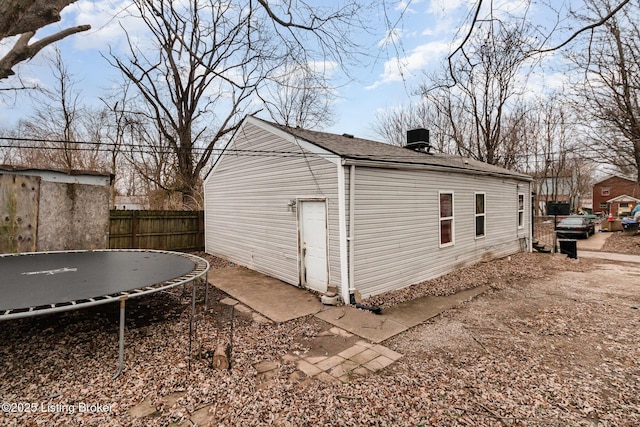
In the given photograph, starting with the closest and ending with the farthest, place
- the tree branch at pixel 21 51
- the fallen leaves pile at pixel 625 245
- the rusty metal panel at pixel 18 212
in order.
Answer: the tree branch at pixel 21 51
the rusty metal panel at pixel 18 212
the fallen leaves pile at pixel 625 245

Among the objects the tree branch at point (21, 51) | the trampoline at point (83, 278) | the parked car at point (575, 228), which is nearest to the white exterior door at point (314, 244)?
the trampoline at point (83, 278)

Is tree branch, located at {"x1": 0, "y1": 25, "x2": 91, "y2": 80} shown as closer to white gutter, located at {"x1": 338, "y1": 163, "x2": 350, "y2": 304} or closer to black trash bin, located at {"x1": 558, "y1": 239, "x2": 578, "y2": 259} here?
white gutter, located at {"x1": 338, "y1": 163, "x2": 350, "y2": 304}

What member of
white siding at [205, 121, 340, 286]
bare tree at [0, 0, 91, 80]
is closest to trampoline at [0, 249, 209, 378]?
white siding at [205, 121, 340, 286]

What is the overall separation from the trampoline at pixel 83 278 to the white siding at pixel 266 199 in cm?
189

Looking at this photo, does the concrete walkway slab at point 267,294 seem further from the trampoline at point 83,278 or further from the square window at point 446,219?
the square window at point 446,219

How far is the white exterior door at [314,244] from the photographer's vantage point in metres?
5.75

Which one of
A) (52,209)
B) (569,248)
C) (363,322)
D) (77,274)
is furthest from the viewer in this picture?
(569,248)

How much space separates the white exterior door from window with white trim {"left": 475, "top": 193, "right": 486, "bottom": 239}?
16.9 feet

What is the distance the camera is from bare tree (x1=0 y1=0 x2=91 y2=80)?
2.29 meters

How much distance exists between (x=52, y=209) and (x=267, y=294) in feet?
17.3

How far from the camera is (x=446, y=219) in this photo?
7410 mm

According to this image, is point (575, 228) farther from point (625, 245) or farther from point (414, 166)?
point (414, 166)

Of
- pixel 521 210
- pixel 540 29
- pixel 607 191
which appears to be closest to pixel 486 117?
pixel 521 210

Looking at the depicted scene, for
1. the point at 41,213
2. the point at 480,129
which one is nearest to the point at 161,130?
the point at 41,213
